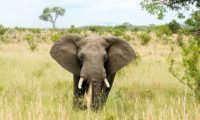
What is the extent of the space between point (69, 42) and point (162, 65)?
10086 millimetres

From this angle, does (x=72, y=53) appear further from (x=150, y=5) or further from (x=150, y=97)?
(x=150, y=5)

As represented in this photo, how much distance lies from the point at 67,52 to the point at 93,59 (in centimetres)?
120

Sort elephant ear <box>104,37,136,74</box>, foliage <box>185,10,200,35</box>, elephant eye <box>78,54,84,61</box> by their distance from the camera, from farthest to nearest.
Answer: foliage <box>185,10,200,35</box> < elephant ear <box>104,37,136,74</box> < elephant eye <box>78,54,84,61</box>

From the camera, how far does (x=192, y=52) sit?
27.9 feet

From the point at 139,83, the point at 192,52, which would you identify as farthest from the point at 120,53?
the point at 139,83

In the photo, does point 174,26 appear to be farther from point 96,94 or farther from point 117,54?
point 96,94

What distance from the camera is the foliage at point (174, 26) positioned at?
13148 millimetres

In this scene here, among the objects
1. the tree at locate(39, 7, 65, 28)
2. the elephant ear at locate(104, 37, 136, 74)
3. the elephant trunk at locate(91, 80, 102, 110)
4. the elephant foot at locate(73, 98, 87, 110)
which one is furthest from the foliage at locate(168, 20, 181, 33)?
the tree at locate(39, 7, 65, 28)

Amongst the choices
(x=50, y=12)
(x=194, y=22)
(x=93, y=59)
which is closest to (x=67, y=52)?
(x=93, y=59)

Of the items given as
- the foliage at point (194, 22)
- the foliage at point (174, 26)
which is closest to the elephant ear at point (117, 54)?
the foliage at point (194, 22)

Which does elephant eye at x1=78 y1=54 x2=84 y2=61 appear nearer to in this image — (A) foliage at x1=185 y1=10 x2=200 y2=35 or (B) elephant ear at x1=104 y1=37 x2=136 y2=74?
(B) elephant ear at x1=104 y1=37 x2=136 y2=74

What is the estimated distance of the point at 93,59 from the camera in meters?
8.86

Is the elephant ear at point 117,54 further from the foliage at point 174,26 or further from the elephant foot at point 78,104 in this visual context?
the foliage at point 174,26

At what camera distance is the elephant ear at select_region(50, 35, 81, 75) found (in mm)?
9728
